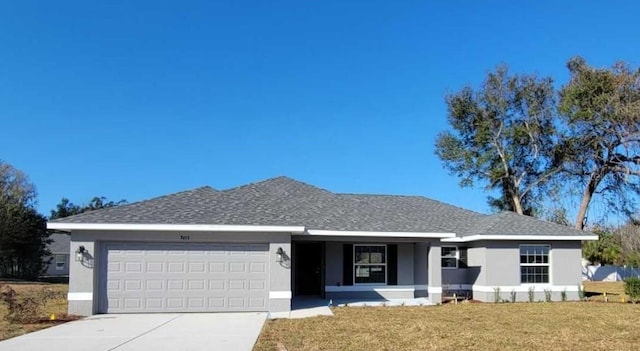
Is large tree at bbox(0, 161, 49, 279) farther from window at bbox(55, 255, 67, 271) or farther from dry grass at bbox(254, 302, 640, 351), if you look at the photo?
dry grass at bbox(254, 302, 640, 351)

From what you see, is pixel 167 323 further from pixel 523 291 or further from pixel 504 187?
pixel 504 187

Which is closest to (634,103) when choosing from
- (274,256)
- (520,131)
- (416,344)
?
(520,131)

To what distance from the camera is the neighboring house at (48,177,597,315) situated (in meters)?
17.7

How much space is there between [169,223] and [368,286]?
8.88 m

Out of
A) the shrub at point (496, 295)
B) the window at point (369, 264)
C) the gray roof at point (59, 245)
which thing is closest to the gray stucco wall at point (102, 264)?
the window at point (369, 264)

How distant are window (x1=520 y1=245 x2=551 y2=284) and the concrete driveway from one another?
1139 centimetres

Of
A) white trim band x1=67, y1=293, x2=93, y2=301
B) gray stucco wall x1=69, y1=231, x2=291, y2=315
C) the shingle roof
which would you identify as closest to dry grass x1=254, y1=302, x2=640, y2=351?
gray stucco wall x1=69, y1=231, x2=291, y2=315

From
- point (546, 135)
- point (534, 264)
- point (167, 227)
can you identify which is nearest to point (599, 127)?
point (546, 135)

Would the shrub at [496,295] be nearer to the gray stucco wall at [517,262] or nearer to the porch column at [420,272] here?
the gray stucco wall at [517,262]

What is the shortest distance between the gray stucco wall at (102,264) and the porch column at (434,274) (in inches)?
239

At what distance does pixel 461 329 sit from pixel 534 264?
10.3 metres

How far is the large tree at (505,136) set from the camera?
3984cm

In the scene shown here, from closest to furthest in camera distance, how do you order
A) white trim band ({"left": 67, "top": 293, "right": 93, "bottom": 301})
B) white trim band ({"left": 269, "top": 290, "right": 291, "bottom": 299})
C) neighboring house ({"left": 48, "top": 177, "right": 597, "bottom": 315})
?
1. white trim band ({"left": 67, "top": 293, "right": 93, "bottom": 301})
2. neighboring house ({"left": 48, "top": 177, "right": 597, "bottom": 315})
3. white trim band ({"left": 269, "top": 290, "right": 291, "bottom": 299})

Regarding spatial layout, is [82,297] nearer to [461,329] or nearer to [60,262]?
[461,329]
